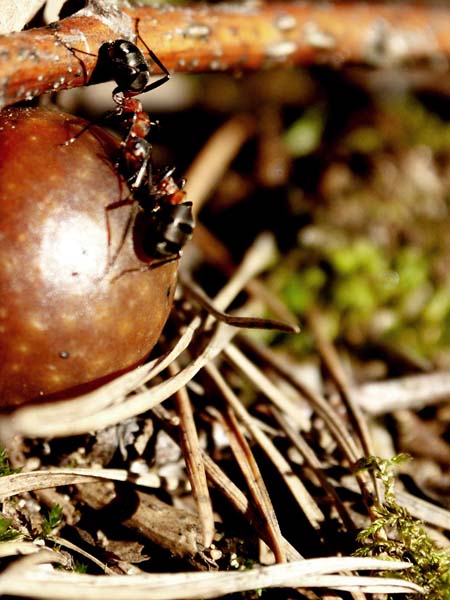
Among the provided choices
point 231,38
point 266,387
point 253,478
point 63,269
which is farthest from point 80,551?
point 231,38

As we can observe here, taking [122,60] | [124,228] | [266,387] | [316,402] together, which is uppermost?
[122,60]

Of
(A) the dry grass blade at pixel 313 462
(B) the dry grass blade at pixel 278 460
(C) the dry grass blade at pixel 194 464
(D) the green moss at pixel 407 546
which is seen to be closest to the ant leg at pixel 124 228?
(C) the dry grass blade at pixel 194 464

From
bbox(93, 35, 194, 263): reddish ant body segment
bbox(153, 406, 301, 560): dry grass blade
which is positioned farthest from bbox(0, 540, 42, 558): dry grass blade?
bbox(93, 35, 194, 263): reddish ant body segment

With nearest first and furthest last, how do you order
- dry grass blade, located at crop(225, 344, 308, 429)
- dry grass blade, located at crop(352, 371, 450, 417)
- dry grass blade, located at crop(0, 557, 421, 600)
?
1. dry grass blade, located at crop(0, 557, 421, 600)
2. dry grass blade, located at crop(225, 344, 308, 429)
3. dry grass blade, located at crop(352, 371, 450, 417)

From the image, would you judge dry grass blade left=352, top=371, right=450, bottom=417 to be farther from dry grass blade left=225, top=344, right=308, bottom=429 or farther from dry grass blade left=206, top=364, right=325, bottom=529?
dry grass blade left=206, top=364, right=325, bottom=529

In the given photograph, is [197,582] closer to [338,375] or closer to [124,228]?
[124,228]

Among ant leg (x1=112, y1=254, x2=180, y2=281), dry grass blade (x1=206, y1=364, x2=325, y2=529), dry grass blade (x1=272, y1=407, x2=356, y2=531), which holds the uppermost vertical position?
ant leg (x1=112, y1=254, x2=180, y2=281)
